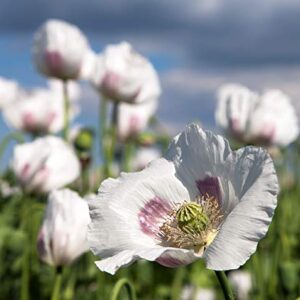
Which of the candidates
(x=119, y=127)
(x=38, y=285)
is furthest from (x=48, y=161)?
(x=119, y=127)

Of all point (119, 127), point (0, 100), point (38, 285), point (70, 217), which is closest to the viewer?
point (70, 217)

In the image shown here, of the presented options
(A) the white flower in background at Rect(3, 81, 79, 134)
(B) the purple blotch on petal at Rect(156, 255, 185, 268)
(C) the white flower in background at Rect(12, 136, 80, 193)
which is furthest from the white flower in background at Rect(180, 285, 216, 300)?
(B) the purple blotch on petal at Rect(156, 255, 185, 268)

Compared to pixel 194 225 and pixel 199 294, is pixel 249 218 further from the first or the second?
pixel 199 294

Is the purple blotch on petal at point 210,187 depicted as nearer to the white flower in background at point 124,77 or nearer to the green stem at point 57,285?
the green stem at point 57,285

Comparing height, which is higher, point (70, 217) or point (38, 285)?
point (70, 217)

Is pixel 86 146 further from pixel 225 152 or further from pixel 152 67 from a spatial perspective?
pixel 225 152

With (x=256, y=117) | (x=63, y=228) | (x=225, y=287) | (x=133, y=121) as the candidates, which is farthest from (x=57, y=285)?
(x=133, y=121)
